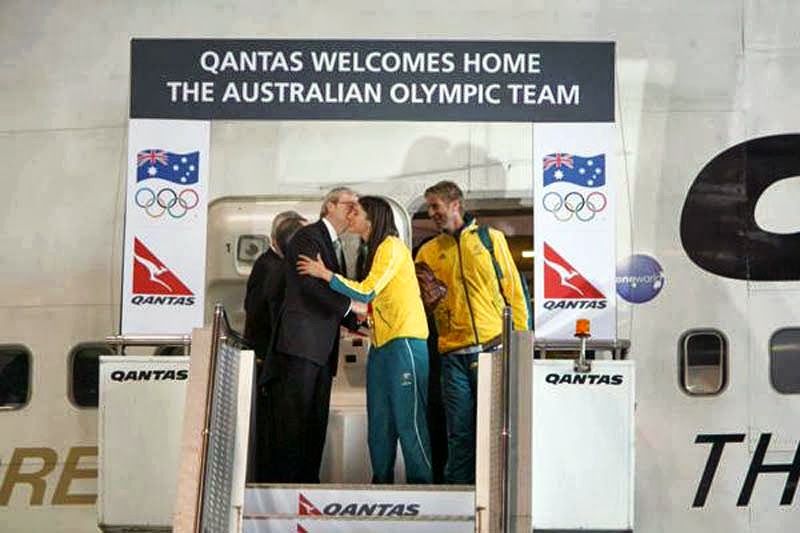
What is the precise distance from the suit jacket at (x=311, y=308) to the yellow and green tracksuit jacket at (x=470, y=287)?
0.55 metres

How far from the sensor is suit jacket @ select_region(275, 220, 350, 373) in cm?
966

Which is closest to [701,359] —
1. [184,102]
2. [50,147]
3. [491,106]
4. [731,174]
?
[731,174]

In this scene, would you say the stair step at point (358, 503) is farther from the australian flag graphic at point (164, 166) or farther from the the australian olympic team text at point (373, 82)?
the the australian olympic team text at point (373, 82)

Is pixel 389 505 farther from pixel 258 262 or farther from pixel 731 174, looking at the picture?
pixel 731 174

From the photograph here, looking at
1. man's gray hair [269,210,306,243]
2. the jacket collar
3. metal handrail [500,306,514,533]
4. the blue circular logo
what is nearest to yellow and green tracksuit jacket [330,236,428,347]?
the jacket collar

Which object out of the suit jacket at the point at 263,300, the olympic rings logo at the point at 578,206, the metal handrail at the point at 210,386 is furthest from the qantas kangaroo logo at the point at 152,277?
the olympic rings logo at the point at 578,206

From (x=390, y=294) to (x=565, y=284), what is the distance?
997 millimetres

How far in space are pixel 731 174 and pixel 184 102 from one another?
10.3 ft

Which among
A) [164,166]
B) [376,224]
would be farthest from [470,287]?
[164,166]

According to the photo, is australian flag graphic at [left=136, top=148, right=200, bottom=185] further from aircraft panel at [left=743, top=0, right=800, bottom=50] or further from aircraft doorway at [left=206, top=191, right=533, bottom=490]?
aircraft panel at [left=743, top=0, right=800, bottom=50]

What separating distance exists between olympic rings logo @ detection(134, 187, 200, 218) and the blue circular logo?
97.9 inches

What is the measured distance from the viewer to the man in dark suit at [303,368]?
31.4 ft

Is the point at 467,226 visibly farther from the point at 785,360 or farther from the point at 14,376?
the point at 14,376

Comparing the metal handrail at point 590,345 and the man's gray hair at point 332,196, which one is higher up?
the man's gray hair at point 332,196
